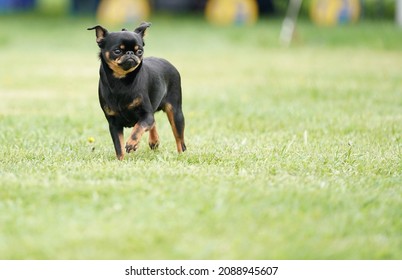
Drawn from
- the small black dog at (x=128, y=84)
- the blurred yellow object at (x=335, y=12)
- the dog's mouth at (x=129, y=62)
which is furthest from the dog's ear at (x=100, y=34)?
the blurred yellow object at (x=335, y=12)

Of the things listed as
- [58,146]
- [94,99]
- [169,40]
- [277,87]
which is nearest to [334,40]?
[169,40]

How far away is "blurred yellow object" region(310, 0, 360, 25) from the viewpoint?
2442 cm

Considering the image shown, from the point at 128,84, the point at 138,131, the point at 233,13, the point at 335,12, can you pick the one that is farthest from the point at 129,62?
the point at 233,13

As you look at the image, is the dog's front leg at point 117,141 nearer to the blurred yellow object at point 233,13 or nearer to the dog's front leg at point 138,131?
the dog's front leg at point 138,131

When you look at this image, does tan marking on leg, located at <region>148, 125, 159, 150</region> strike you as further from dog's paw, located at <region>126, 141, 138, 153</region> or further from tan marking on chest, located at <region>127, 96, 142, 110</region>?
dog's paw, located at <region>126, 141, 138, 153</region>

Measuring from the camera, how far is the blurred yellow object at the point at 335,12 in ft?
80.1

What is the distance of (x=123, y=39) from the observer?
21.9 ft

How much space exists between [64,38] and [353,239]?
1729cm

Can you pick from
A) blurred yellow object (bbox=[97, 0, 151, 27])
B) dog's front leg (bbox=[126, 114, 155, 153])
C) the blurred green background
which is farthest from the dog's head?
the blurred green background

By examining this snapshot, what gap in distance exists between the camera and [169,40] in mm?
20828

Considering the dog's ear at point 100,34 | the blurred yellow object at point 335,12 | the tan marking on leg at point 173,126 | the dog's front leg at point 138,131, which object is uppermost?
the dog's ear at point 100,34

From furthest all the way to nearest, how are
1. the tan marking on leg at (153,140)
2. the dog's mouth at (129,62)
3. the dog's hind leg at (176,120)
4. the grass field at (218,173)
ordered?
the tan marking on leg at (153,140) → the dog's hind leg at (176,120) → the dog's mouth at (129,62) → the grass field at (218,173)

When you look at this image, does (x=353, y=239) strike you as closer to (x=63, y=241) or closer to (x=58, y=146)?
(x=63, y=241)

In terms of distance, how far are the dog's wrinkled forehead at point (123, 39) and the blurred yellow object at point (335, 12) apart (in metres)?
18.0
